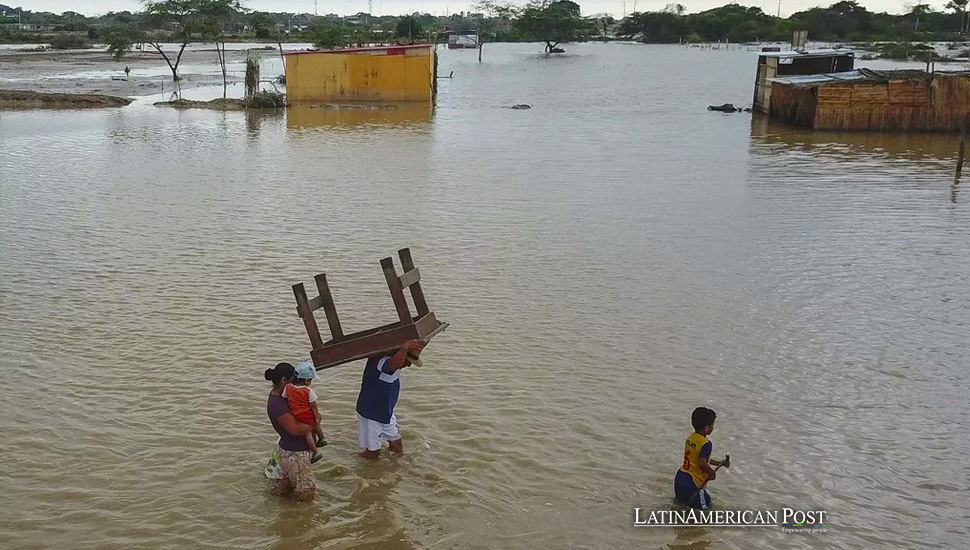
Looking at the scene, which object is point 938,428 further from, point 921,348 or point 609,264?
point 609,264

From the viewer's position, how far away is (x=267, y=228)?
47.6ft

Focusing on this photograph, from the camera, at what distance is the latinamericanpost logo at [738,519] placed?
5.99 meters

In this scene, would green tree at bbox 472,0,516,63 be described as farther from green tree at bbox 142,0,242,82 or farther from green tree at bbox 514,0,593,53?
green tree at bbox 142,0,242,82

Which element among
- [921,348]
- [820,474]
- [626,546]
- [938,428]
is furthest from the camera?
[921,348]

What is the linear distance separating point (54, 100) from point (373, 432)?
1355 inches

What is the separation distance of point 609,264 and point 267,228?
579 cm

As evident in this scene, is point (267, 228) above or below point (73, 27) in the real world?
below

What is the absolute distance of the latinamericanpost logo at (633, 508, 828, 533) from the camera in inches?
236

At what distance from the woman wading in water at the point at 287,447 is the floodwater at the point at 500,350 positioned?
0.20m

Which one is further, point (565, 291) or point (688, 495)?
point (565, 291)

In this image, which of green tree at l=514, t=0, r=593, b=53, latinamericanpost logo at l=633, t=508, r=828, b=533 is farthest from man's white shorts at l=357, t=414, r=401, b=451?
green tree at l=514, t=0, r=593, b=53

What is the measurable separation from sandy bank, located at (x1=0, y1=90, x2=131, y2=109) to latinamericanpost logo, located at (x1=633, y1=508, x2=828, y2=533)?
34.6 m

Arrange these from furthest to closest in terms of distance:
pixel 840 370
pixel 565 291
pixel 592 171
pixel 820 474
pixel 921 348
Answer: pixel 592 171, pixel 565 291, pixel 921 348, pixel 840 370, pixel 820 474

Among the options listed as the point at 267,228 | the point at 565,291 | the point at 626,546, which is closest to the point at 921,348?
the point at 565,291
